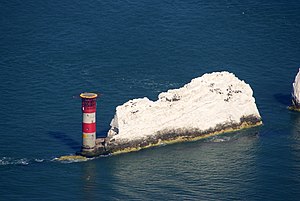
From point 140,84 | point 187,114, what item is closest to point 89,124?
point 187,114

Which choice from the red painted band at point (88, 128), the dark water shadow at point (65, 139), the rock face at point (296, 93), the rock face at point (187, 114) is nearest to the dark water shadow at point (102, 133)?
the dark water shadow at point (65, 139)

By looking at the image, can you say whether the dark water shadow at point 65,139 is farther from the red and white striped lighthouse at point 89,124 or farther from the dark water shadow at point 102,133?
the dark water shadow at point 102,133

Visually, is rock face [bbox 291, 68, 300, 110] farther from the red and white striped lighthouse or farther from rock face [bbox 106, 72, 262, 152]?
the red and white striped lighthouse

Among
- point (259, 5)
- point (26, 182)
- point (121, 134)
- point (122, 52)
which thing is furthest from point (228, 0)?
point (26, 182)

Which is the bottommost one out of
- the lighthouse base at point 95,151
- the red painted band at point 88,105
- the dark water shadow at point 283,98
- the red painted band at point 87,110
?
the lighthouse base at point 95,151

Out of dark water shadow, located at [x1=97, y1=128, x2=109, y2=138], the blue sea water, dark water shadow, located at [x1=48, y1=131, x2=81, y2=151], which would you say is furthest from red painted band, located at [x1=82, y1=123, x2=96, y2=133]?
dark water shadow, located at [x1=97, y1=128, x2=109, y2=138]

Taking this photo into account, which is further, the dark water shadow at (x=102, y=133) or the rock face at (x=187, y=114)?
the dark water shadow at (x=102, y=133)

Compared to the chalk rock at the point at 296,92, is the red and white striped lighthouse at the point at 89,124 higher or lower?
lower
